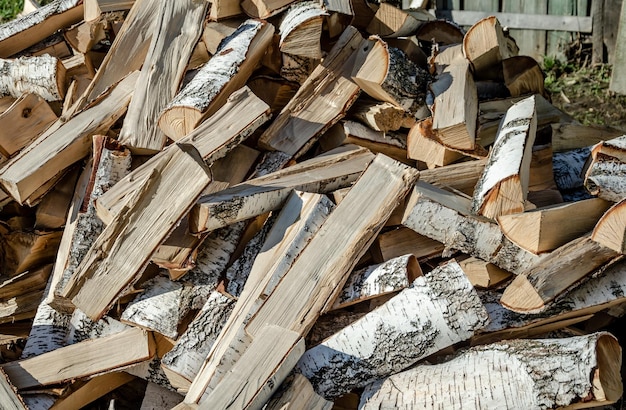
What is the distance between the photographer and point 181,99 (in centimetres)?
304

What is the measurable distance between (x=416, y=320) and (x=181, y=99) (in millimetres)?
1349

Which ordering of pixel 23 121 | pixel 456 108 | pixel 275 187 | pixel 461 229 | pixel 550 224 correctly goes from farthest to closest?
pixel 23 121
pixel 456 108
pixel 275 187
pixel 461 229
pixel 550 224

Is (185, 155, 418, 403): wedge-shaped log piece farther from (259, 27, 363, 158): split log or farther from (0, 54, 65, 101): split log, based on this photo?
(0, 54, 65, 101): split log

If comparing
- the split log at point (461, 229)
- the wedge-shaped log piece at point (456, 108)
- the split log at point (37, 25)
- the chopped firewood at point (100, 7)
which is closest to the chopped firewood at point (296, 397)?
the split log at point (461, 229)

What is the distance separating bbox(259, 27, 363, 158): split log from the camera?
318 centimetres

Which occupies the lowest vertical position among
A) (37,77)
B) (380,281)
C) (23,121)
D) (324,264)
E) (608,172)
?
(380,281)

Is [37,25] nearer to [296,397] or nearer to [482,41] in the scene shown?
[482,41]

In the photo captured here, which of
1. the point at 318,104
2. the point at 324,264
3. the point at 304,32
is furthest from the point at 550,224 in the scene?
the point at 304,32

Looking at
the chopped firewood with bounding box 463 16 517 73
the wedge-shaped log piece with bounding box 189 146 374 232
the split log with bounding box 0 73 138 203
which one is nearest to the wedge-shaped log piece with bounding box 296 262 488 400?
the wedge-shaped log piece with bounding box 189 146 374 232

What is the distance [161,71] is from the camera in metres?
3.27

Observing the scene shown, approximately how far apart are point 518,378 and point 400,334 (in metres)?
0.43

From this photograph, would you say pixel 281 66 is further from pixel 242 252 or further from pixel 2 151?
pixel 2 151

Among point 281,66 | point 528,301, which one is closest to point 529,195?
point 528,301

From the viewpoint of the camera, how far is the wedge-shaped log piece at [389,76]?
10.3 ft
